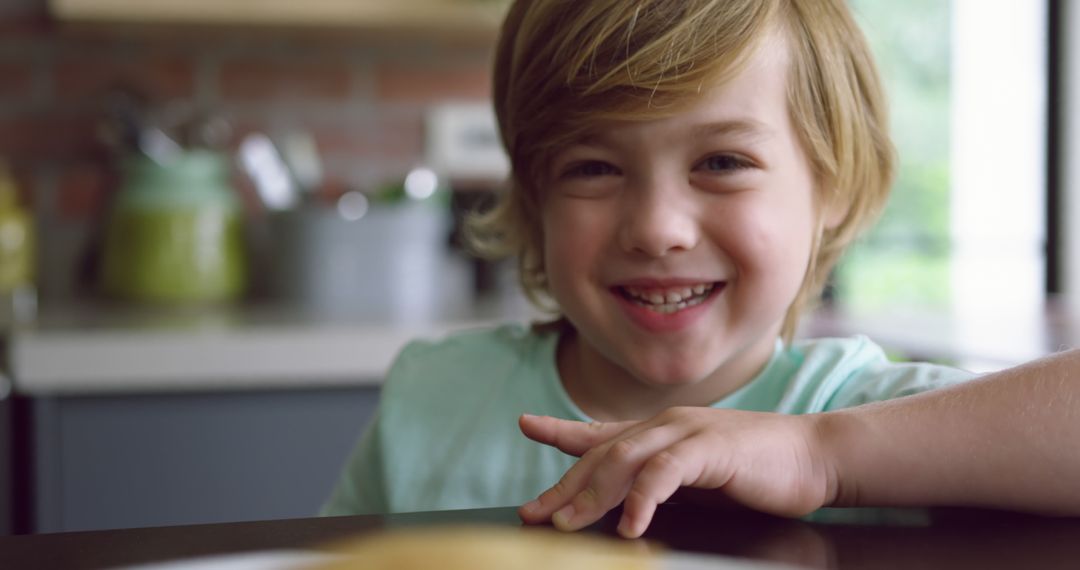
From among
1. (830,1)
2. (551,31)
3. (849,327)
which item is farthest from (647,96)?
(849,327)

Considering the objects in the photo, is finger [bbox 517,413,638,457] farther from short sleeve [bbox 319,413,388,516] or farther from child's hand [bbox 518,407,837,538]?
short sleeve [bbox 319,413,388,516]

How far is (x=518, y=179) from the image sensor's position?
1.00 meters

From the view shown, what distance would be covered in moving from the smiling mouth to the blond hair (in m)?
0.12

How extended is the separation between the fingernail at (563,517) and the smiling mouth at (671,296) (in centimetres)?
35

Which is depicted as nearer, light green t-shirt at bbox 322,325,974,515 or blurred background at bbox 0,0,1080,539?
light green t-shirt at bbox 322,325,974,515

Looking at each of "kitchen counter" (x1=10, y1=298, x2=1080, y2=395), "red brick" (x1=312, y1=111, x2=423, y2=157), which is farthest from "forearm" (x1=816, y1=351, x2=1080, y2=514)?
"red brick" (x1=312, y1=111, x2=423, y2=157)

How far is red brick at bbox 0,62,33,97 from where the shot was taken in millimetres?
2096

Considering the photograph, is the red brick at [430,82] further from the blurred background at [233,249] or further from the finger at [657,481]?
the finger at [657,481]

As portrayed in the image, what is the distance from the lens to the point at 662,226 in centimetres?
82

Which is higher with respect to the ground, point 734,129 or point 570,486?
point 734,129

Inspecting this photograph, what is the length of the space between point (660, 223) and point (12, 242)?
57.7 inches

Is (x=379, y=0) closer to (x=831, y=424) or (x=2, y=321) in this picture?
(x=2, y=321)

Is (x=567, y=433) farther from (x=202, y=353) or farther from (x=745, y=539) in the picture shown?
(x=202, y=353)

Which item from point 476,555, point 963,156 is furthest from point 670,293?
point 963,156
